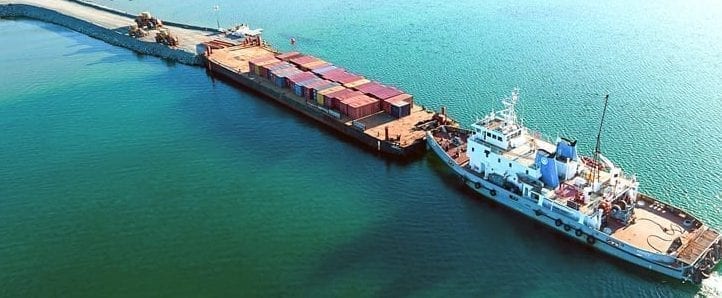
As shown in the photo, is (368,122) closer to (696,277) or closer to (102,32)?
(696,277)

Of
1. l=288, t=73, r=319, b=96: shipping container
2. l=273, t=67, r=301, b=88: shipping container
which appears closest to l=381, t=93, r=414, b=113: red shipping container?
l=288, t=73, r=319, b=96: shipping container

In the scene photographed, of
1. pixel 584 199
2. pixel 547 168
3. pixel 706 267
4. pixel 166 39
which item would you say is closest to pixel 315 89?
pixel 547 168

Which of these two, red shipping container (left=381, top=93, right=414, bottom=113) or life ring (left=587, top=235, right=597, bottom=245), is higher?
red shipping container (left=381, top=93, right=414, bottom=113)

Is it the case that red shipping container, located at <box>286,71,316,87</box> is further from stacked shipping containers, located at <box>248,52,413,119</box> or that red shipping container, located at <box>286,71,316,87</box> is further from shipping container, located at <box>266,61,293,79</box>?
shipping container, located at <box>266,61,293,79</box>

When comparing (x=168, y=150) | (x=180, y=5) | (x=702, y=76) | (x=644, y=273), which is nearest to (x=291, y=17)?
(x=180, y=5)

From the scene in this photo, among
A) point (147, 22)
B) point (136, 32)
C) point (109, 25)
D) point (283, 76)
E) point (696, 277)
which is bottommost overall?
point (696, 277)

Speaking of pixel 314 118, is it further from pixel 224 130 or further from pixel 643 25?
pixel 643 25
